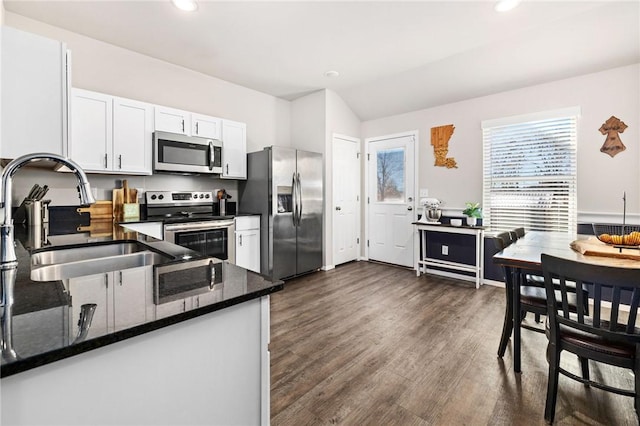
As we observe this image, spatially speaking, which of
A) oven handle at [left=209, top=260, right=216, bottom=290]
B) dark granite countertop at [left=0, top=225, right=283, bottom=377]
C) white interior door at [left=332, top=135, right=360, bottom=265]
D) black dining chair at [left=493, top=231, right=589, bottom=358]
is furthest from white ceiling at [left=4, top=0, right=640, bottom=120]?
dark granite countertop at [left=0, top=225, right=283, bottom=377]

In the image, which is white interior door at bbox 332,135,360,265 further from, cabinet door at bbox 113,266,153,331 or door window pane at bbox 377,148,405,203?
cabinet door at bbox 113,266,153,331

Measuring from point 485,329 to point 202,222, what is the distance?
3.01 m

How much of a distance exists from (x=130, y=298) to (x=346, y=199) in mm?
4422

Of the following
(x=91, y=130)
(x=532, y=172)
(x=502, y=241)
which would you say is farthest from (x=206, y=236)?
(x=532, y=172)

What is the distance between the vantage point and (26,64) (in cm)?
148

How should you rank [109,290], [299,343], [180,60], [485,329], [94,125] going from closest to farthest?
[109,290] < [299,343] < [485,329] < [94,125] < [180,60]

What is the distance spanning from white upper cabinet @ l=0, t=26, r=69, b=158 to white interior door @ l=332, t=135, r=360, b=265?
11.8 feet

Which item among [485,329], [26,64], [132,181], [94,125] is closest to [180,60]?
[94,125]

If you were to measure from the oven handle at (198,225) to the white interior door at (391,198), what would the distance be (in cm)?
258

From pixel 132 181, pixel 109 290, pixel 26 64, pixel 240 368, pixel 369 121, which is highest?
pixel 369 121

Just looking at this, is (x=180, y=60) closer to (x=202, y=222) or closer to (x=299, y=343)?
(x=202, y=222)

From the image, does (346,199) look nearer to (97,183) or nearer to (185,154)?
(185,154)

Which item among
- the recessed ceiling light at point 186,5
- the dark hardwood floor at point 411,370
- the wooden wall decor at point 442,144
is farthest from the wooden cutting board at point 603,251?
the recessed ceiling light at point 186,5

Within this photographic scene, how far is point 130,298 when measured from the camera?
0.78 meters
